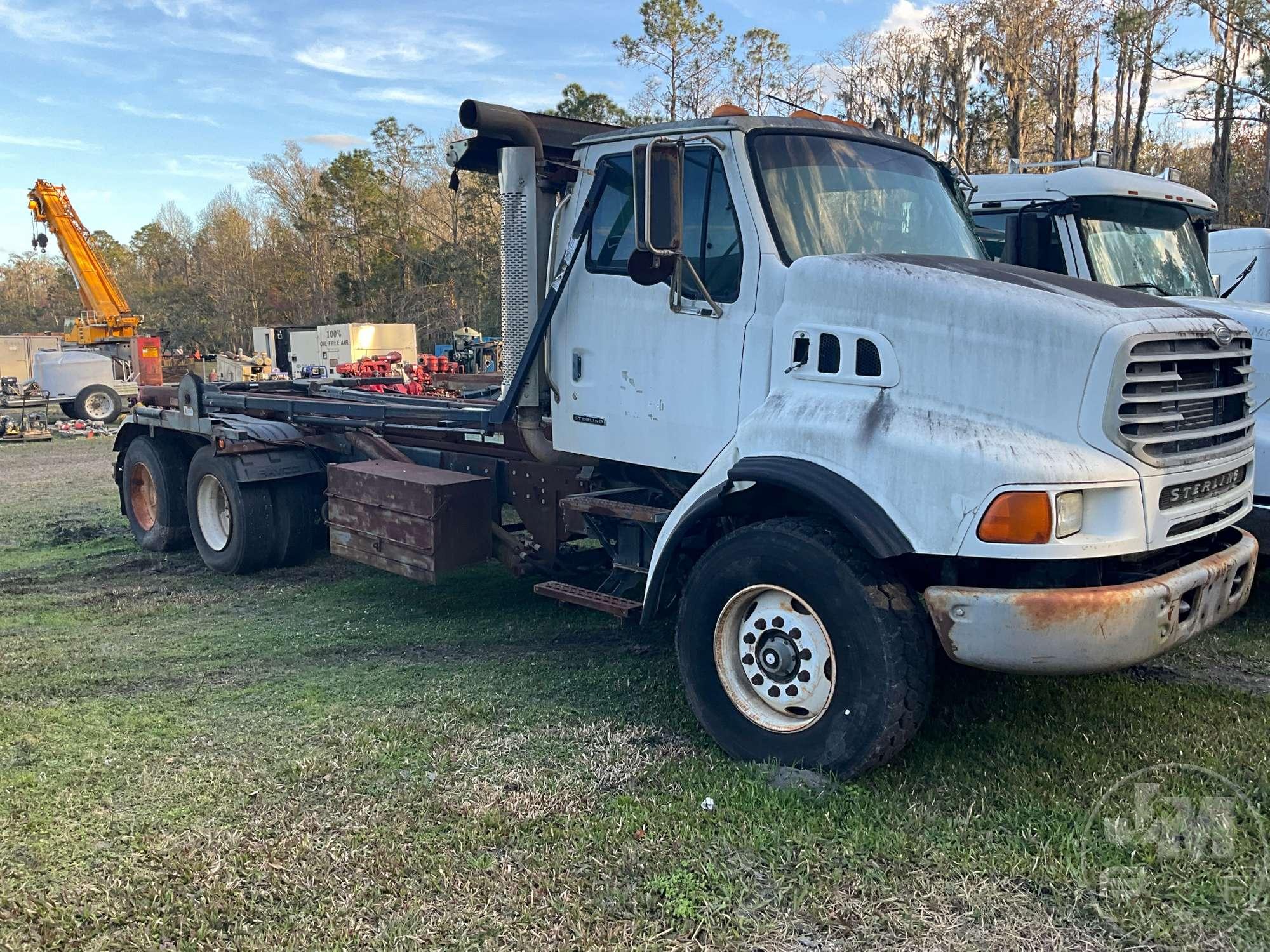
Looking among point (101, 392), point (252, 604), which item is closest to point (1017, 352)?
point (252, 604)

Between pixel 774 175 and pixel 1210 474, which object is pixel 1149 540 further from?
pixel 774 175

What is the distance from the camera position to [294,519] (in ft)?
26.1

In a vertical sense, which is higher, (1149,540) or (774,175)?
(774,175)

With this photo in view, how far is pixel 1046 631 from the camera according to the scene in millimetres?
3398

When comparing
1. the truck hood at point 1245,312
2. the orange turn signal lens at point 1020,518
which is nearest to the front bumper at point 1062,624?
the orange turn signal lens at point 1020,518

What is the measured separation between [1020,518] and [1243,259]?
8.66m

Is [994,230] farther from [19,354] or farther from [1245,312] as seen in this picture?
[19,354]

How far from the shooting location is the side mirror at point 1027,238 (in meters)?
7.23

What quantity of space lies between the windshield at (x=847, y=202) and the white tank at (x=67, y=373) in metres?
24.8

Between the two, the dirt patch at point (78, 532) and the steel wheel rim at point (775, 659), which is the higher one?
the steel wheel rim at point (775, 659)

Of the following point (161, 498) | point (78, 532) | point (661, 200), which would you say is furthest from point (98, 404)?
point (661, 200)

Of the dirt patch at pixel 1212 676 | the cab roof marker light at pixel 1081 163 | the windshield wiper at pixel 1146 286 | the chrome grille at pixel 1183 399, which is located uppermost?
the cab roof marker light at pixel 1081 163

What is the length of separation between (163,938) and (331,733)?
159 centimetres

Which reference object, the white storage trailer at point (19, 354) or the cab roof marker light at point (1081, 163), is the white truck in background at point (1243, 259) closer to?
the cab roof marker light at point (1081, 163)
